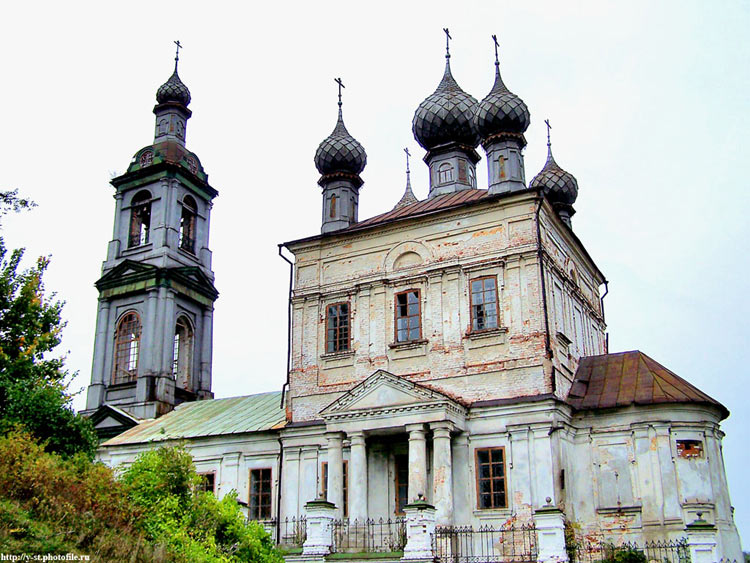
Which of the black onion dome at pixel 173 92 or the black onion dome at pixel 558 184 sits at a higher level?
the black onion dome at pixel 173 92

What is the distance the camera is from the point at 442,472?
59.5 ft

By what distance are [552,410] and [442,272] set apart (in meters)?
4.41

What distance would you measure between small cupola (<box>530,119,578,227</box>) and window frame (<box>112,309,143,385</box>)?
14552 mm

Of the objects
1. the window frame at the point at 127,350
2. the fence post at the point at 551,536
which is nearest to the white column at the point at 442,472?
the fence post at the point at 551,536

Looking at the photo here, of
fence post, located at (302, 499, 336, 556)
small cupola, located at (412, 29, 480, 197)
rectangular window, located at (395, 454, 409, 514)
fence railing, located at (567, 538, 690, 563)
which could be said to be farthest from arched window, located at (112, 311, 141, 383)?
fence railing, located at (567, 538, 690, 563)

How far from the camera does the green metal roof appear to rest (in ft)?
77.2

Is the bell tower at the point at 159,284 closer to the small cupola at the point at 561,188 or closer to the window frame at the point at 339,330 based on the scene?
the window frame at the point at 339,330

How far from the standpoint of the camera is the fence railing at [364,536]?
18.6 meters

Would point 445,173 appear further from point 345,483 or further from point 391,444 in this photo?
point 345,483

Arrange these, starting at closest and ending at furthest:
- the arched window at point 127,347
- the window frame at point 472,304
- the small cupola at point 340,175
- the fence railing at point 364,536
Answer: the fence railing at point 364,536
the window frame at point 472,304
the small cupola at point 340,175
the arched window at point 127,347

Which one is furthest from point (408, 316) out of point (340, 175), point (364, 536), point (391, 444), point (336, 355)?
point (340, 175)

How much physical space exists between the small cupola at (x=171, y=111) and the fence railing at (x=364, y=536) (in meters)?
19.2

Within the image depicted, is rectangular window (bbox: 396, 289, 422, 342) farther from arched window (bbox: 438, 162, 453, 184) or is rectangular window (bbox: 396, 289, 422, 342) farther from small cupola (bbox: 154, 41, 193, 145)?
small cupola (bbox: 154, 41, 193, 145)

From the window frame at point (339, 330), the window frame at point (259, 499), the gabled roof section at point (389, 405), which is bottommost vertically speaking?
the window frame at point (259, 499)
